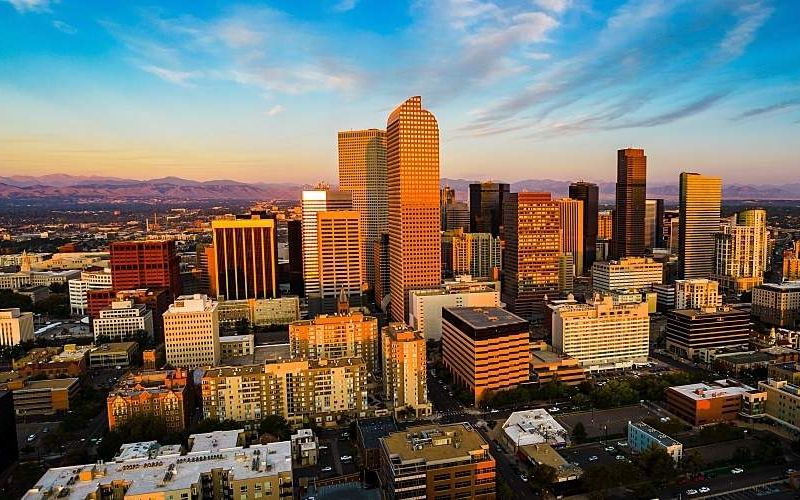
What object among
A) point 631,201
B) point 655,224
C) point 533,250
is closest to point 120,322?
point 533,250

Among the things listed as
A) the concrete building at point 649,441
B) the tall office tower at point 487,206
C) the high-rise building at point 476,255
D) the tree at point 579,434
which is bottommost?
the tree at point 579,434

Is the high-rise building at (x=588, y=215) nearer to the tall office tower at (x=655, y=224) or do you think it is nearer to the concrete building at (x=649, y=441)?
the tall office tower at (x=655, y=224)

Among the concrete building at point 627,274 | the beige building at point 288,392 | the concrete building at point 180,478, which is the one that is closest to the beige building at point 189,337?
the beige building at point 288,392

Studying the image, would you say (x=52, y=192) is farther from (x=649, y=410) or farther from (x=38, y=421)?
(x=649, y=410)

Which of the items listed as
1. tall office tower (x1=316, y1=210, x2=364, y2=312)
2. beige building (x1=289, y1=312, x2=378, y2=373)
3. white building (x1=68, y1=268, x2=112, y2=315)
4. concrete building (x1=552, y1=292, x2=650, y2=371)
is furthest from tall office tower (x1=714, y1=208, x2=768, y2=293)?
white building (x1=68, y1=268, x2=112, y2=315)

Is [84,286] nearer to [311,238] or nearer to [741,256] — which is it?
[311,238]

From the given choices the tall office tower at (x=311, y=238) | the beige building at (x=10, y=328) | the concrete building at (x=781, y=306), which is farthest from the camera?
the tall office tower at (x=311, y=238)

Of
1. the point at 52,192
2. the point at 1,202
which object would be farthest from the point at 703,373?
the point at 52,192
